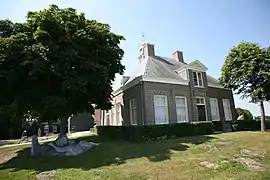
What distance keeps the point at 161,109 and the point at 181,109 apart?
216 cm

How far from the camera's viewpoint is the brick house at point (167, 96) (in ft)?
61.0

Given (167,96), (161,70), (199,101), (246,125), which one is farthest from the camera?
(246,125)

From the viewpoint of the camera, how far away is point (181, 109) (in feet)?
65.8

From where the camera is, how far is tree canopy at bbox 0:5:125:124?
1304 cm

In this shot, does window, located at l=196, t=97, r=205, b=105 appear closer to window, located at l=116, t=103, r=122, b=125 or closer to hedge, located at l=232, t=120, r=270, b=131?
hedge, located at l=232, t=120, r=270, b=131

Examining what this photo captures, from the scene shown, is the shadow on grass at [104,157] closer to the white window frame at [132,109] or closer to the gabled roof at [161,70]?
the white window frame at [132,109]

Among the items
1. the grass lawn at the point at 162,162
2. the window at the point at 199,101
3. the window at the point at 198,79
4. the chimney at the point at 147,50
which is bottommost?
the grass lawn at the point at 162,162

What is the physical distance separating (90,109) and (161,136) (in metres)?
5.77

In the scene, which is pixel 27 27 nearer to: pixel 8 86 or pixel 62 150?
pixel 8 86

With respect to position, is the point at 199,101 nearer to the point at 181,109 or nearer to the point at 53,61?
the point at 181,109

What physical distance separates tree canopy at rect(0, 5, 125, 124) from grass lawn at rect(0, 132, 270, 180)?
3.45 metres

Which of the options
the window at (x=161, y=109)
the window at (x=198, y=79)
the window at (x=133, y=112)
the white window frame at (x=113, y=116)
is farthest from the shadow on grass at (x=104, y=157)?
the white window frame at (x=113, y=116)

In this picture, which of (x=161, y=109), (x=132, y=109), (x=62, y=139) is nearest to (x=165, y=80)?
(x=161, y=109)

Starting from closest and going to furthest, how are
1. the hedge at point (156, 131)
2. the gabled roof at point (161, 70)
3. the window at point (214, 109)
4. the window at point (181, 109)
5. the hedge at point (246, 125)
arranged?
the hedge at point (156, 131) < the gabled roof at point (161, 70) < the window at point (181, 109) < the hedge at point (246, 125) < the window at point (214, 109)
